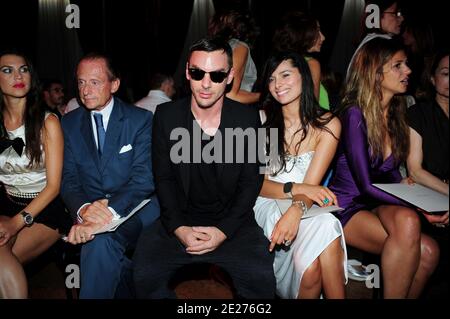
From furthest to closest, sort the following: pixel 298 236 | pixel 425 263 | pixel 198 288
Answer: pixel 198 288
pixel 425 263
pixel 298 236

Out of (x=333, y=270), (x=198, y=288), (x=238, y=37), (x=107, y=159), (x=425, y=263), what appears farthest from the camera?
(x=238, y=37)

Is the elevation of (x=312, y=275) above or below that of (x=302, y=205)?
below

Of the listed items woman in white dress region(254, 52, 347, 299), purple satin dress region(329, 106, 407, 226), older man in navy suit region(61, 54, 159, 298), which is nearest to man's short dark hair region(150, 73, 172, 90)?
older man in navy suit region(61, 54, 159, 298)

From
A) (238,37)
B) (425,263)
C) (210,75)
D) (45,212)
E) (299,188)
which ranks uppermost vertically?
(238,37)

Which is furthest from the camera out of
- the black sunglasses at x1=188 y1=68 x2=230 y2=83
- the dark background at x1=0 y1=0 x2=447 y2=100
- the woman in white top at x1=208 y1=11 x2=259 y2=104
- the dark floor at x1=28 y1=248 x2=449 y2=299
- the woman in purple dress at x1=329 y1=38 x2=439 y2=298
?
the dark background at x1=0 y1=0 x2=447 y2=100

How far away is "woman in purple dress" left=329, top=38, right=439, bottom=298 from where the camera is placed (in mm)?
2486

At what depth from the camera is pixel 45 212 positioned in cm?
264

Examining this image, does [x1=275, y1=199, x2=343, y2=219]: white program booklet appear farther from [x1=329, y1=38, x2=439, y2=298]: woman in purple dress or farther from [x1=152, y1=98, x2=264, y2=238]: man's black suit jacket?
[x1=329, y1=38, x2=439, y2=298]: woman in purple dress

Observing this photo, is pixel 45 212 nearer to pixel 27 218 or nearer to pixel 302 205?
pixel 27 218

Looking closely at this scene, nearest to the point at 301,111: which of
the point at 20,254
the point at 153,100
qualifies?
the point at 20,254

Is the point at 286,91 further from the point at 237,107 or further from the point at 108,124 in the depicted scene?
the point at 108,124

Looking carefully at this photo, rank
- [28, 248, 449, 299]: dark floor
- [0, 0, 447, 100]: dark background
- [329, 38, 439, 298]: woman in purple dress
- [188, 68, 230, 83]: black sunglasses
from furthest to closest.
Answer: [0, 0, 447, 100]: dark background
[28, 248, 449, 299]: dark floor
[329, 38, 439, 298]: woman in purple dress
[188, 68, 230, 83]: black sunglasses

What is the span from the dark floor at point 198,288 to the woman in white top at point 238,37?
1461 millimetres

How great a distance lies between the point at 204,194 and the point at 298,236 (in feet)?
1.99
